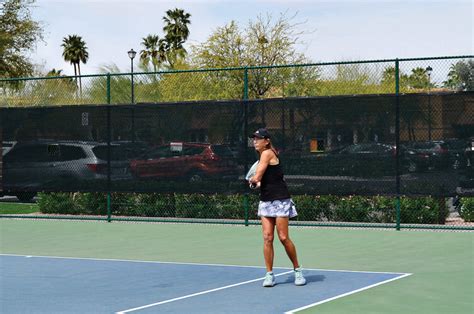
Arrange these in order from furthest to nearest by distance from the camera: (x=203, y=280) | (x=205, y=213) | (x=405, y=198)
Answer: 1. (x=205, y=213)
2. (x=405, y=198)
3. (x=203, y=280)

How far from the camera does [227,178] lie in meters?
19.6

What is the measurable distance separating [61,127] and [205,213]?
3.80 metres

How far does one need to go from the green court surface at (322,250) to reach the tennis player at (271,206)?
108 centimetres

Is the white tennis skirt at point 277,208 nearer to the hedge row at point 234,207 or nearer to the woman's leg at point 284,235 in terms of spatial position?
the woman's leg at point 284,235

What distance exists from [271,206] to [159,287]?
5.52 feet

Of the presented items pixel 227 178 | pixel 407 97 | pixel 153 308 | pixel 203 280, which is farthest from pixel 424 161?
pixel 153 308

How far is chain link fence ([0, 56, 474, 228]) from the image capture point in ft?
58.9

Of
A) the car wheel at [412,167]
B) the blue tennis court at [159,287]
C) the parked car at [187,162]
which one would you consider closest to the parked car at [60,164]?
the parked car at [187,162]

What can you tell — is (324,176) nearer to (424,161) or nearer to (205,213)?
(424,161)

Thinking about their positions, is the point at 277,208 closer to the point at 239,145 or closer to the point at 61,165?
the point at 239,145

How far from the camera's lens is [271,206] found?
11727mm

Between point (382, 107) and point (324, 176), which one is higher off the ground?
point (382, 107)

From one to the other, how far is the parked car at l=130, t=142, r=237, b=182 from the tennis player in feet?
25.5

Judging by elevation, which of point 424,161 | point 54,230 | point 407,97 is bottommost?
point 54,230
